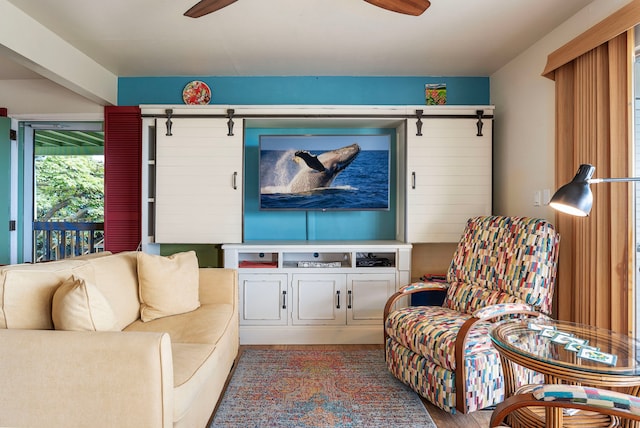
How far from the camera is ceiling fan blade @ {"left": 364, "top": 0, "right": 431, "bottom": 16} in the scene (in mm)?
1887

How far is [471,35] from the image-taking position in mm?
2758

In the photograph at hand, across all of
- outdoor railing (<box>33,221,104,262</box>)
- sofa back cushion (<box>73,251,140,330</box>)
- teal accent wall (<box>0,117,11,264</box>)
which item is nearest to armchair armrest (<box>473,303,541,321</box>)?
sofa back cushion (<box>73,251,140,330</box>)

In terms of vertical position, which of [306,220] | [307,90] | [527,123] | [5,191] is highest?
[307,90]

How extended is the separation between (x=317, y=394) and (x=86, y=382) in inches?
55.2

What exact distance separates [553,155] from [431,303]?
63.0 inches

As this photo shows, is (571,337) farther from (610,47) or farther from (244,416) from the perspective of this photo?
(244,416)

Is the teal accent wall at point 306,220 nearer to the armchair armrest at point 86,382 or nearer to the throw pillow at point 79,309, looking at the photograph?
the throw pillow at point 79,309

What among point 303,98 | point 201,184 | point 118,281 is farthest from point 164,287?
point 303,98

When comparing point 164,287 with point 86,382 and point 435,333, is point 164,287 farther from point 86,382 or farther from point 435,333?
point 435,333

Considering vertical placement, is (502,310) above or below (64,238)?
below

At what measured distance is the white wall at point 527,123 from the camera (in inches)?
103

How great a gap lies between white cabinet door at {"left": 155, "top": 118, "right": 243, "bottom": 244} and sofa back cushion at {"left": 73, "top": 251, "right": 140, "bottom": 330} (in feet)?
2.77

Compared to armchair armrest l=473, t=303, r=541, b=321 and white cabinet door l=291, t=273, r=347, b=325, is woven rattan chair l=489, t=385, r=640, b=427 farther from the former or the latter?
white cabinet door l=291, t=273, r=347, b=325

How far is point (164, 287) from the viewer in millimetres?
2365
